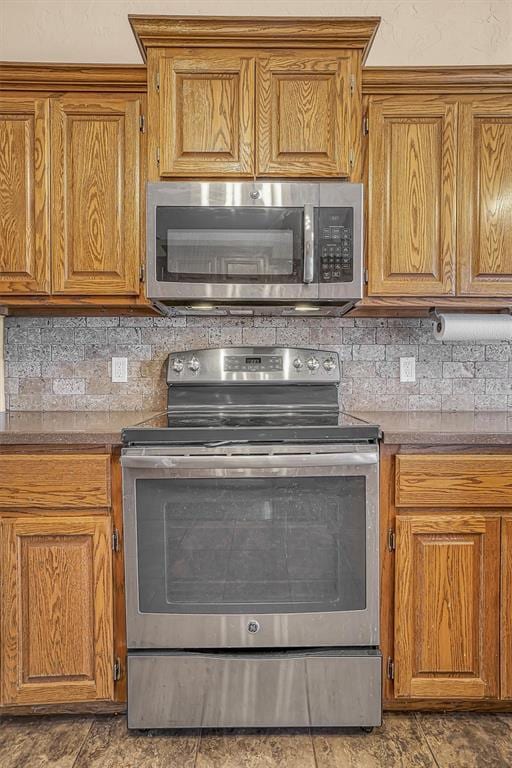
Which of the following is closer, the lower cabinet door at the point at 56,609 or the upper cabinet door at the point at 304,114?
the lower cabinet door at the point at 56,609

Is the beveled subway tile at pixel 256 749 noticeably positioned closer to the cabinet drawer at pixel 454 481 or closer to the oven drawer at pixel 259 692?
the oven drawer at pixel 259 692

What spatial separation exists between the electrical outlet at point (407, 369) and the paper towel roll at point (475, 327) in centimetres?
23

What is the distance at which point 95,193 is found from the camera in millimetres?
1989

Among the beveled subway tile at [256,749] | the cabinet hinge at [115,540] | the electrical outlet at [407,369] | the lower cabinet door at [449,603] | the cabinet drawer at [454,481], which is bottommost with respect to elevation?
the beveled subway tile at [256,749]

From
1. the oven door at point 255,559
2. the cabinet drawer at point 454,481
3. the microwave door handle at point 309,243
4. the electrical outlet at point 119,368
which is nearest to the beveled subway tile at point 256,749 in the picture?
the oven door at point 255,559

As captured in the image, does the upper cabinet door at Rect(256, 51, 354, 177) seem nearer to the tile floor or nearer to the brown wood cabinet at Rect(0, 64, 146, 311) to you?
the brown wood cabinet at Rect(0, 64, 146, 311)

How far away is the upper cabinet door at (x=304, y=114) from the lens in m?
1.92

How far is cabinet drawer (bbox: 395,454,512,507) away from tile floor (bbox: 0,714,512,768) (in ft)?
2.30

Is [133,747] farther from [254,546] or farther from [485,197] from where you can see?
[485,197]

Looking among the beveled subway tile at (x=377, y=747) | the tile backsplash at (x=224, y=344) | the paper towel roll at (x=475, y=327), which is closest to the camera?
the beveled subway tile at (x=377, y=747)

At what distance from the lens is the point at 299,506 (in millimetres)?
1721

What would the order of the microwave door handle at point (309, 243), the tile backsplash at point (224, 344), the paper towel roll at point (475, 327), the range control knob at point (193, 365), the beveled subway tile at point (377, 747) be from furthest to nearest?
the tile backsplash at point (224, 344), the range control knob at point (193, 365), the paper towel roll at point (475, 327), the microwave door handle at point (309, 243), the beveled subway tile at point (377, 747)

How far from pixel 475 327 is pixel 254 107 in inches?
45.3

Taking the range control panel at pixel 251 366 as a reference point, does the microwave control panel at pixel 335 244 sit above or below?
above
